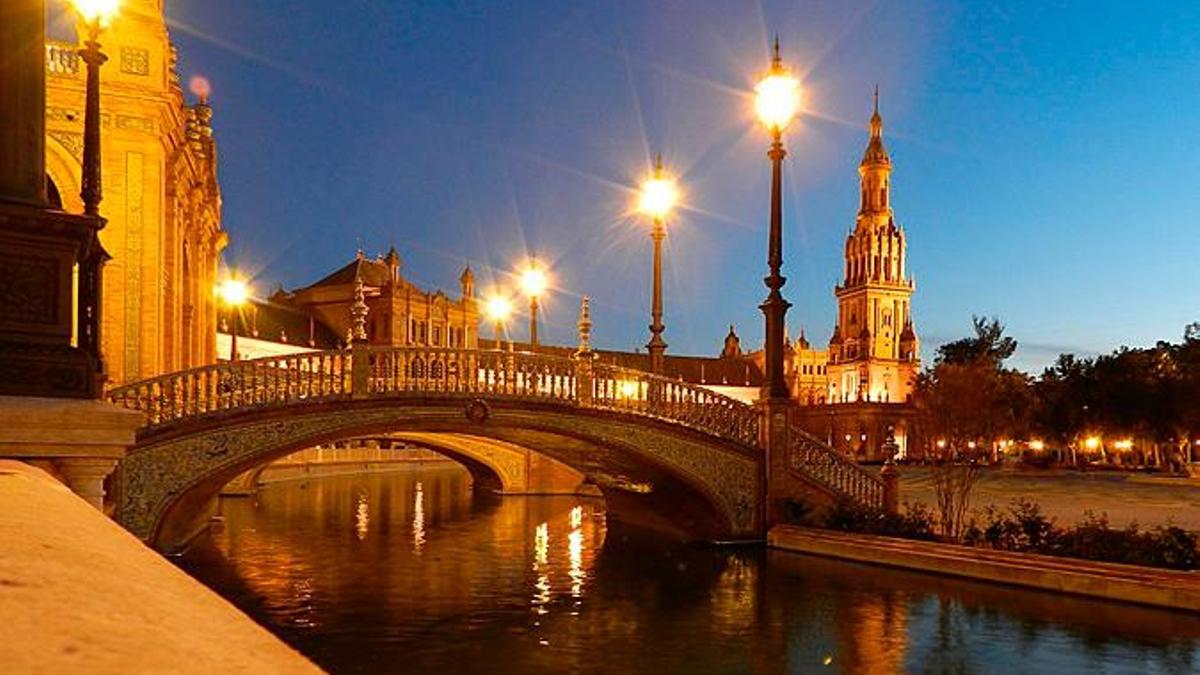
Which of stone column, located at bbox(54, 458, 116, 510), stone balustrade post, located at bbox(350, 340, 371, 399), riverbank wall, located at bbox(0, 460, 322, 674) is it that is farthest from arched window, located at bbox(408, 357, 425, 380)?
riverbank wall, located at bbox(0, 460, 322, 674)

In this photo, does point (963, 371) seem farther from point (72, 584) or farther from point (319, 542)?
point (72, 584)

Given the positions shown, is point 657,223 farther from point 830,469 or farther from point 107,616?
point 107,616

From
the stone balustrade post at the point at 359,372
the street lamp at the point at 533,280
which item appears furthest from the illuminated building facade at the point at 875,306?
the stone balustrade post at the point at 359,372

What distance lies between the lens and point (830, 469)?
22828 millimetres

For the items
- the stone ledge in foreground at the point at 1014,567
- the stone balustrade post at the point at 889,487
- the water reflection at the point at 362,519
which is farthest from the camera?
the water reflection at the point at 362,519

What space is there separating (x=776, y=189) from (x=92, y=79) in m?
13.5

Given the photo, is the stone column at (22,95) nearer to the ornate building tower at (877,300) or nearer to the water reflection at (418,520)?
the water reflection at (418,520)

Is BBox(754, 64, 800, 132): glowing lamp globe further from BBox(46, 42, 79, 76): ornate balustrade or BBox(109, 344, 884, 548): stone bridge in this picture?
BBox(46, 42, 79, 76): ornate balustrade

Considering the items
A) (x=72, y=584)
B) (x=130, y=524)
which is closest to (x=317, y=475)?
(x=130, y=524)

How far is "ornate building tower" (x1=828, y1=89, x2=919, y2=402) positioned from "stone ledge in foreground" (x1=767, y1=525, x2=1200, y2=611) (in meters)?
108

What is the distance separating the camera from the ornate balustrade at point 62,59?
86.0ft

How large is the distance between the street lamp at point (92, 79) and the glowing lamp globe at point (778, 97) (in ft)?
40.2

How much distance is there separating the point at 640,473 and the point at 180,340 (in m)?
18.4

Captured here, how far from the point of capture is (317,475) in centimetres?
5456
